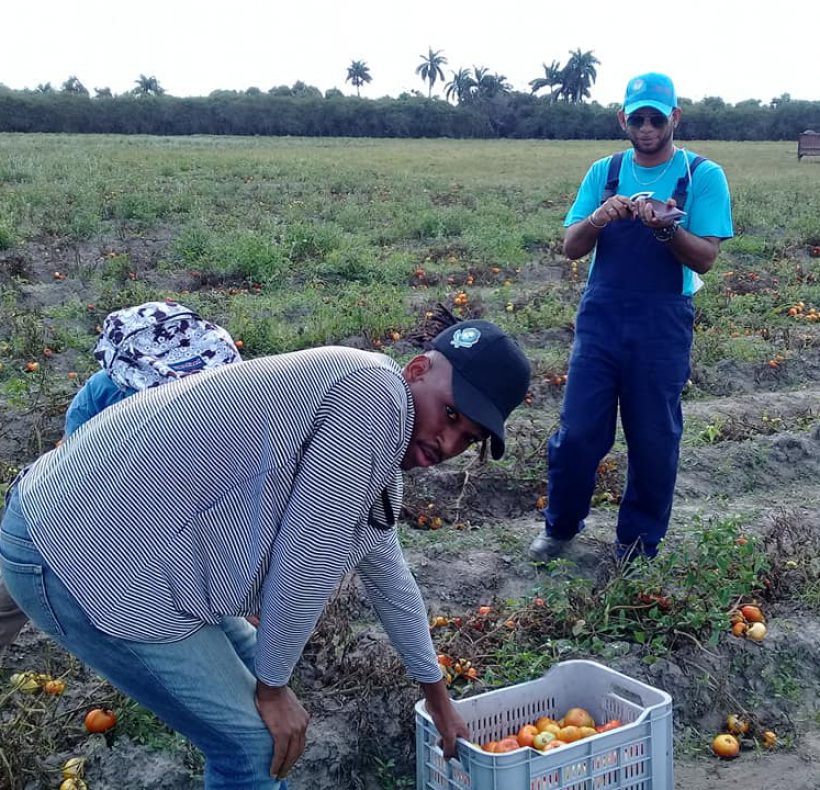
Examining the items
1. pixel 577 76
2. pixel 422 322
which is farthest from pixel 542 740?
pixel 577 76

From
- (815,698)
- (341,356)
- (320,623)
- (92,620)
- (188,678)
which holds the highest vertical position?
(341,356)

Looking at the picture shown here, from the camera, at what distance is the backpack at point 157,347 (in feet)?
8.38

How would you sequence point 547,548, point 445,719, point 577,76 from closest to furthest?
point 445,719, point 547,548, point 577,76

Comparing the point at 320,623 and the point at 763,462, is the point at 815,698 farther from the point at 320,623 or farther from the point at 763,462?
the point at 763,462

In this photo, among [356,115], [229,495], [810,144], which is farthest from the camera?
[356,115]

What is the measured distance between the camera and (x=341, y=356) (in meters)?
2.01

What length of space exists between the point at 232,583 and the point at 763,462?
4.41 metres

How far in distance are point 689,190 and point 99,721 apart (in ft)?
9.14

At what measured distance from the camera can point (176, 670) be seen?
2.03m

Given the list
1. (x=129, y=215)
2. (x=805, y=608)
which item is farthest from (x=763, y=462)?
(x=129, y=215)

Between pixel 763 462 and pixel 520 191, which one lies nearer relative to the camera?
pixel 763 462

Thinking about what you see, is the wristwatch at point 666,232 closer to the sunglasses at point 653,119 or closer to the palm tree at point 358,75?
the sunglasses at point 653,119

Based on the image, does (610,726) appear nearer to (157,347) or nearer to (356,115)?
(157,347)

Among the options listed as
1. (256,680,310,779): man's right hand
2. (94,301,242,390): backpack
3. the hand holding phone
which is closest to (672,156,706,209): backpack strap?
the hand holding phone
